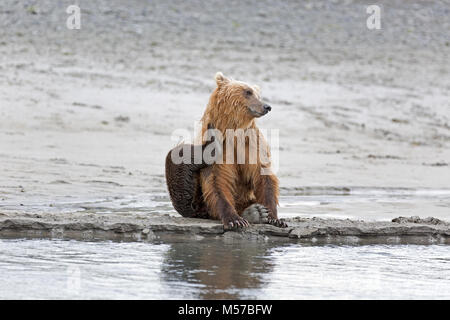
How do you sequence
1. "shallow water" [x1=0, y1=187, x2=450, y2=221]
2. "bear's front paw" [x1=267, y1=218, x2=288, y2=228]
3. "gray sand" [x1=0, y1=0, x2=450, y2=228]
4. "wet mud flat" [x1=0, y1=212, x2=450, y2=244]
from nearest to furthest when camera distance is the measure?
"wet mud flat" [x1=0, y1=212, x2=450, y2=244]
"bear's front paw" [x1=267, y1=218, x2=288, y2=228]
"shallow water" [x1=0, y1=187, x2=450, y2=221]
"gray sand" [x1=0, y1=0, x2=450, y2=228]

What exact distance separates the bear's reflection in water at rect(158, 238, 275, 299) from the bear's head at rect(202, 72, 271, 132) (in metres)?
1.06

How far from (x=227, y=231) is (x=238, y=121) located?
3.15 ft

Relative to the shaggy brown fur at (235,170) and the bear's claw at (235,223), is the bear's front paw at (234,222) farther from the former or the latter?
the shaggy brown fur at (235,170)

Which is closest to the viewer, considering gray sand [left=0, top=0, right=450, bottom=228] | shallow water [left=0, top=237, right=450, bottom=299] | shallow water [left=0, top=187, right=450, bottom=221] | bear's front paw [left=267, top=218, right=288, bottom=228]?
shallow water [left=0, top=237, right=450, bottom=299]

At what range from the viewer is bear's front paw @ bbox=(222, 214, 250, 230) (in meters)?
7.19

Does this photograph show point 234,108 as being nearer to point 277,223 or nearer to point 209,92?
point 277,223

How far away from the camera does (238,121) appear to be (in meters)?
7.56

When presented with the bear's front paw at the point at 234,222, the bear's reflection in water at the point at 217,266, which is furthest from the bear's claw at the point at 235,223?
the bear's reflection in water at the point at 217,266

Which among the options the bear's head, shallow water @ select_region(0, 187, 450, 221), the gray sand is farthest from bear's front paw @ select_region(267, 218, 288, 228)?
the gray sand

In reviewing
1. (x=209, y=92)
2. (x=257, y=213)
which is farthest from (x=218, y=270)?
(x=209, y=92)

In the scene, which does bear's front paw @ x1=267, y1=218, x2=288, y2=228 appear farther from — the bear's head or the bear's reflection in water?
the bear's head

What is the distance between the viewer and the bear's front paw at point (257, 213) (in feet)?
24.2
